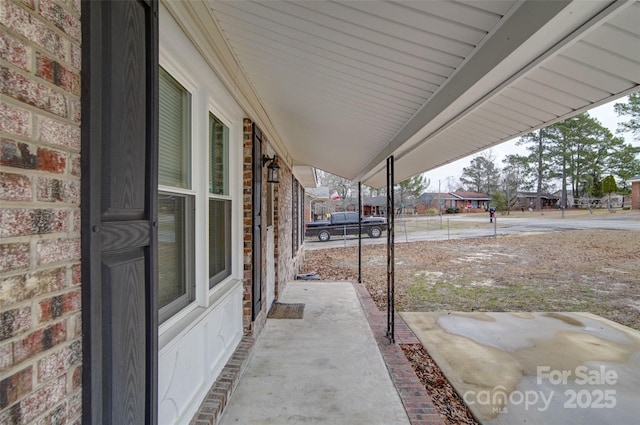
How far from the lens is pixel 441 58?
1911 mm

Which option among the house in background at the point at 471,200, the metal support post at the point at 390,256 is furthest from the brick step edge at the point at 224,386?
the house in background at the point at 471,200

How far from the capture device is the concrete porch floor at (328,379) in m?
2.63

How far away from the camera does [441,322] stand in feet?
17.0

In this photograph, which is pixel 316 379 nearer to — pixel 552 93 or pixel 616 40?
pixel 552 93

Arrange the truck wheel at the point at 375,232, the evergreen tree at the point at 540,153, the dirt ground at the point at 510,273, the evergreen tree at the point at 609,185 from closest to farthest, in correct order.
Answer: the dirt ground at the point at 510,273, the truck wheel at the point at 375,232, the evergreen tree at the point at 609,185, the evergreen tree at the point at 540,153

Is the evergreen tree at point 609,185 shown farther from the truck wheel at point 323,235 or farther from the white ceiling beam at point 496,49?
the white ceiling beam at point 496,49

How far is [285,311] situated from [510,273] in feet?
24.4

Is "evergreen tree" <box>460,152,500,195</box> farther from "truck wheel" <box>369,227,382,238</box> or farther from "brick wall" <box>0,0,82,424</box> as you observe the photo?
"brick wall" <box>0,0,82,424</box>

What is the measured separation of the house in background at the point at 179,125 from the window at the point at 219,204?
26 millimetres

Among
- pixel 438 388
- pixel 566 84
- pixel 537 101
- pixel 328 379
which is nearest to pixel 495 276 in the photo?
pixel 438 388

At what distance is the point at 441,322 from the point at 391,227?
76.0 inches

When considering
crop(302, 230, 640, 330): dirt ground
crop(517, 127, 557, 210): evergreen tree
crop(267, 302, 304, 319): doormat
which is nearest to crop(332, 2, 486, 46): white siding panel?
crop(267, 302, 304, 319): doormat

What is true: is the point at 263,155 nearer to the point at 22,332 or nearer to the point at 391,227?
the point at 391,227

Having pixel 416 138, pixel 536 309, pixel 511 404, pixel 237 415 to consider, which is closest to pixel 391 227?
pixel 416 138
